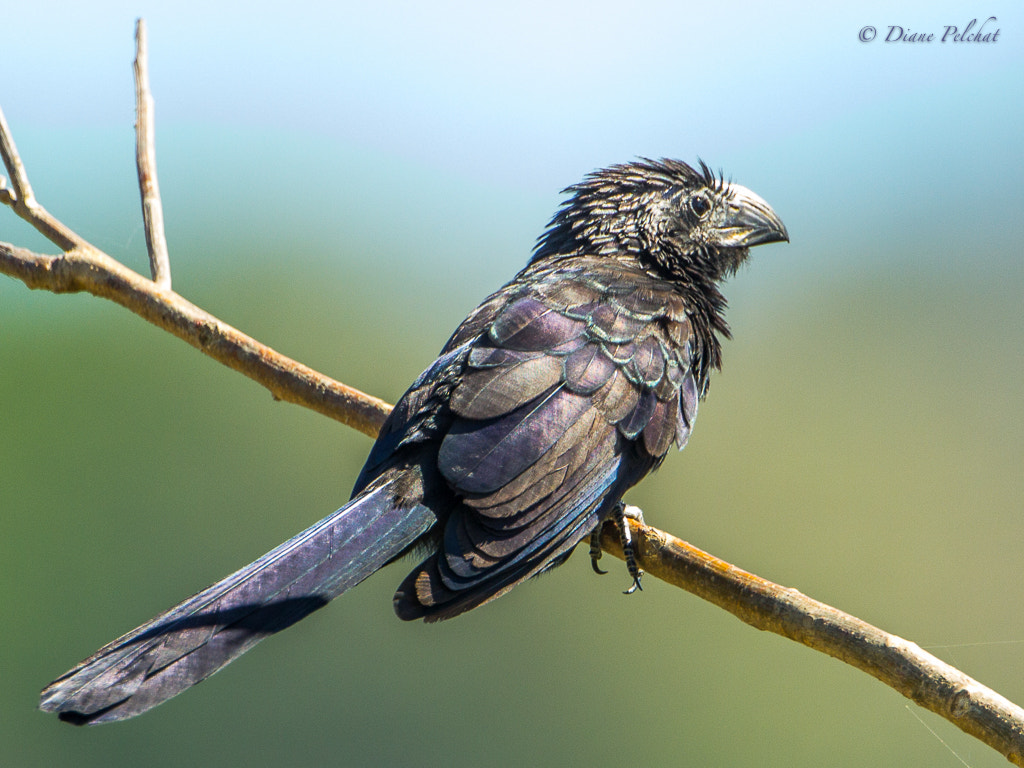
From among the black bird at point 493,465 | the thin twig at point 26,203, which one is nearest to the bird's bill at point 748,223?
the black bird at point 493,465

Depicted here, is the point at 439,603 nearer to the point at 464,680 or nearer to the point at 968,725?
the point at 968,725

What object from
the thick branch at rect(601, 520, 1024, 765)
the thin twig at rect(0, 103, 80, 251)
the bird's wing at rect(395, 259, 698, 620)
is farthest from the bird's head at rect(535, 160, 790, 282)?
the thin twig at rect(0, 103, 80, 251)

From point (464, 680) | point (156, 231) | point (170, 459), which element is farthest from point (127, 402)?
point (156, 231)

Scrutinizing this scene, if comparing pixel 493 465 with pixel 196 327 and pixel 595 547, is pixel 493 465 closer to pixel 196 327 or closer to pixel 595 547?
pixel 595 547

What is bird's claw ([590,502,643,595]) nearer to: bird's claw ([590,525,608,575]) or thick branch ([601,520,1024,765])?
bird's claw ([590,525,608,575])

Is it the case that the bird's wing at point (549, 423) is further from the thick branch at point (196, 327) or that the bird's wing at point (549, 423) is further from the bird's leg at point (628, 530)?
the thick branch at point (196, 327)

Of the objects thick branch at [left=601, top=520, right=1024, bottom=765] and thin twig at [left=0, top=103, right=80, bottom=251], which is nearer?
thick branch at [left=601, top=520, right=1024, bottom=765]
